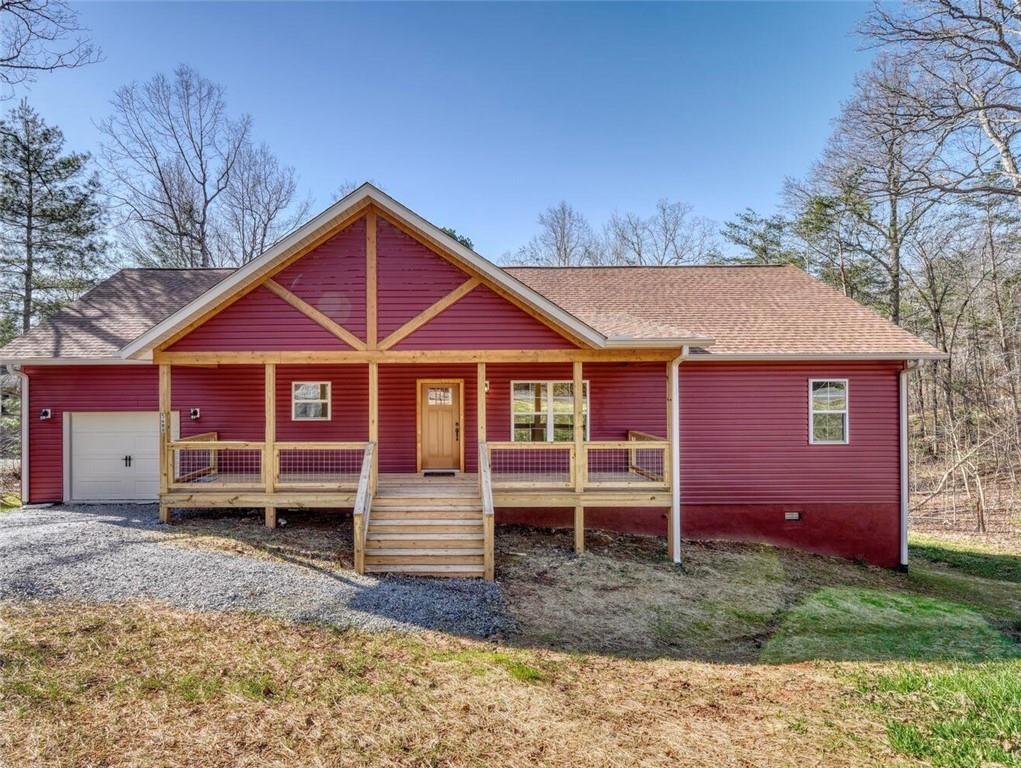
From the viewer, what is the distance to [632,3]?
14766mm

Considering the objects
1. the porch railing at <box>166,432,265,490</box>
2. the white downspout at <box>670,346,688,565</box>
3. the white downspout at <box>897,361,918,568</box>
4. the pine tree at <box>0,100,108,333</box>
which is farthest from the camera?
the pine tree at <box>0,100,108,333</box>

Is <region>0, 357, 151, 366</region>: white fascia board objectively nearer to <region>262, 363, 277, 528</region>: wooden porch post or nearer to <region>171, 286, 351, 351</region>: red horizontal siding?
<region>171, 286, 351, 351</region>: red horizontal siding

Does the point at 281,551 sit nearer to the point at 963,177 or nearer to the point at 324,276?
the point at 324,276

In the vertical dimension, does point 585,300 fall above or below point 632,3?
below

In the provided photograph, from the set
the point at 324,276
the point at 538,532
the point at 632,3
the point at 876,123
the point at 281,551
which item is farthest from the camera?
the point at 632,3

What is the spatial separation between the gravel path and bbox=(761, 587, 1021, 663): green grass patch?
11.9ft

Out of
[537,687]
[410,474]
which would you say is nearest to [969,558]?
[537,687]

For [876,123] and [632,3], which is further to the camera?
[632,3]

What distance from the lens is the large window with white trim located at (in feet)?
34.6

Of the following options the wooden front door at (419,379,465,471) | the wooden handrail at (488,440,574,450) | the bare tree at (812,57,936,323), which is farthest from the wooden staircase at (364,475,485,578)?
the bare tree at (812,57,936,323)

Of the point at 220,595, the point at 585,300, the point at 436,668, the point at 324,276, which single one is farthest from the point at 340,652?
the point at 585,300

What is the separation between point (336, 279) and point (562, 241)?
78.3ft

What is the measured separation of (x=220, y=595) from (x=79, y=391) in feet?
25.7

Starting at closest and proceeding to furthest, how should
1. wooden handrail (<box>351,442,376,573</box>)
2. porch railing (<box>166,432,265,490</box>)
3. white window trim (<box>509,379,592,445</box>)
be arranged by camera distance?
wooden handrail (<box>351,442,376,573</box>), porch railing (<box>166,432,265,490</box>), white window trim (<box>509,379,592,445</box>)
